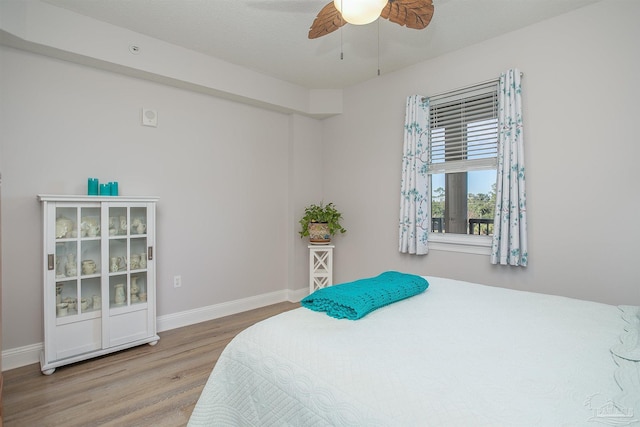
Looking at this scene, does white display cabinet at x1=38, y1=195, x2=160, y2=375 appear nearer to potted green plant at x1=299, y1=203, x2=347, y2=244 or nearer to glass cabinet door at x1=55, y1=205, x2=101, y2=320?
glass cabinet door at x1=55, y1=205, x2=101, y2=320

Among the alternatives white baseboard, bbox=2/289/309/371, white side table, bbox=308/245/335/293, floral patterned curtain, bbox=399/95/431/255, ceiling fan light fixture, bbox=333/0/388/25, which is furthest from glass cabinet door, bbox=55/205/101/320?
floral patterned curtain, bbox=399/95/431/255

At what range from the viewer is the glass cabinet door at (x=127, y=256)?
264 cm

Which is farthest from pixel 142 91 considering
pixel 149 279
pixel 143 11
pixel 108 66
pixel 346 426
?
pixel 346 426

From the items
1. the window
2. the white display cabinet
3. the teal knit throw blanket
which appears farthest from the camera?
the window

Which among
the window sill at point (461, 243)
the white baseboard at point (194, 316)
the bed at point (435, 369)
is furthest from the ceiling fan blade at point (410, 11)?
the white baseboard at point (194, 316)

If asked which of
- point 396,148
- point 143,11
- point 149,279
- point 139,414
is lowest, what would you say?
point 139,414

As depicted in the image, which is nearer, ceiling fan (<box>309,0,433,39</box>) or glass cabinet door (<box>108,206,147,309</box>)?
ceiling fan (<box>309,0,433,39</box>)

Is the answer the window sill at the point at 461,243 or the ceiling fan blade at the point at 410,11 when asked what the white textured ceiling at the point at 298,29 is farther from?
the window sill at the point at 461,243

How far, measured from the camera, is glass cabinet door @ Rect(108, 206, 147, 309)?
264 centimetres

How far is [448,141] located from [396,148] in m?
0.54

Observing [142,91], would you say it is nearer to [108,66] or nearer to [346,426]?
[108,66]

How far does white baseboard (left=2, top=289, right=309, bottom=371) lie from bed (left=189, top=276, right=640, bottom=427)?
2.09 meters

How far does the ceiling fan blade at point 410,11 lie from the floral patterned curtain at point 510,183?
4.02ft

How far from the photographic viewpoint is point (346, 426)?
2.81 ft
